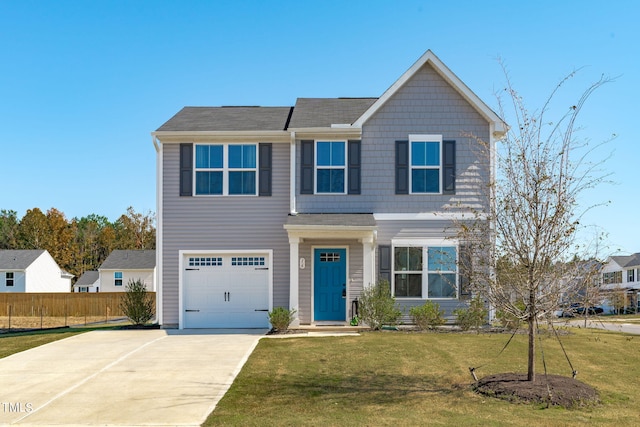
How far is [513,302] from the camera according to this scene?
11242 millimetres

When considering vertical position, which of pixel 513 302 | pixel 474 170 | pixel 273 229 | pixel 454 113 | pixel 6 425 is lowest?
pixel 6 425

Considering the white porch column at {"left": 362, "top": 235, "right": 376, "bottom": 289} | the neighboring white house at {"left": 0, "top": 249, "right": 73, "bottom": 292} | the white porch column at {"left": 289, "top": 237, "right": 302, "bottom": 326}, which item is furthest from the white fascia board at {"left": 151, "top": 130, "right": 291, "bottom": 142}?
the neighboring white house at {"left": 0, "top": 249, "right": 73, "bottom": 292}

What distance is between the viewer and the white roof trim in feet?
60.9

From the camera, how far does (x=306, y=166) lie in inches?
744

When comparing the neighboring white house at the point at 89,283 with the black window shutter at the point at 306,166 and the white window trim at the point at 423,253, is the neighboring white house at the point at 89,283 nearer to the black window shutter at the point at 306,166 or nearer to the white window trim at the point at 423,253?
the black window shutter at the point at 306,166

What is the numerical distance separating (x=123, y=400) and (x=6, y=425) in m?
1.85

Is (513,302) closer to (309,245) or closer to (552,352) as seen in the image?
(552,352)

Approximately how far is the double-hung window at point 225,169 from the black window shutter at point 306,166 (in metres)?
1.48

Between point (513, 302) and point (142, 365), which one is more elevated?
point (513, 302)

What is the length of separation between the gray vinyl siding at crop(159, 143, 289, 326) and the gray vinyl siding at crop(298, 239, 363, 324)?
590 millimetres

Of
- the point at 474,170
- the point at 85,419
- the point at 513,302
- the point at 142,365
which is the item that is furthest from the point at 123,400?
the point at 474,170

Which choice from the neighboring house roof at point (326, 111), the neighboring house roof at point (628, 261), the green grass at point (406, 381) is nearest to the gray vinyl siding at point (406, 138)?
the neighboring house roof at point (326, 111)

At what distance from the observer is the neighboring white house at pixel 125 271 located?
1924 inches

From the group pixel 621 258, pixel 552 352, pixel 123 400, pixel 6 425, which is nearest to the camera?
pixel 6 425
